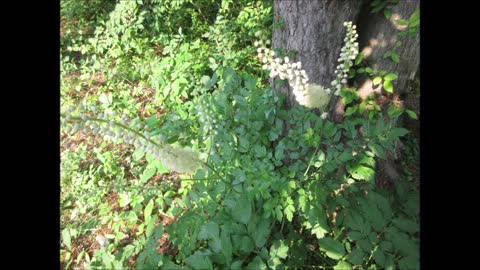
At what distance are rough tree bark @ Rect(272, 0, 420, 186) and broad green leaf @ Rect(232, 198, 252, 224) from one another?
72cm

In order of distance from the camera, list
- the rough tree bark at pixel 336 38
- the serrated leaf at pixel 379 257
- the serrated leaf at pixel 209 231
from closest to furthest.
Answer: the serrated leaf at pixel 379 257 < the serrated leaf at pixel 209 231 < the rough tree bark at pixel 336 38

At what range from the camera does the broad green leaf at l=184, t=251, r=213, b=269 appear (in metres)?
1.17

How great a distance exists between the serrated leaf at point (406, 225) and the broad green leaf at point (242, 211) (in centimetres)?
54

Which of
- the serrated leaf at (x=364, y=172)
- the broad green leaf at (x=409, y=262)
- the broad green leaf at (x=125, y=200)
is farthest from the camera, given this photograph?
the broad green leaf at (x=125, y=200)

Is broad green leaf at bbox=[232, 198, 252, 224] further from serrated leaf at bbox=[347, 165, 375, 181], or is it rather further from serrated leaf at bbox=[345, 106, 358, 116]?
serrated leaf at bbox=[345, 106, 358, 116]

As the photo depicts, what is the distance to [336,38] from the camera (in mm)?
1592

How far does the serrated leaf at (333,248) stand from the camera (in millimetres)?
1271

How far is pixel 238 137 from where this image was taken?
163 cm

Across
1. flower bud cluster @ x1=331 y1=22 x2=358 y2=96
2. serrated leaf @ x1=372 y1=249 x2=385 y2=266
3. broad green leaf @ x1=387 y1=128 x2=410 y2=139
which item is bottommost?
serrated leaf @ x1=372 y1=249 x2=385 y2=266

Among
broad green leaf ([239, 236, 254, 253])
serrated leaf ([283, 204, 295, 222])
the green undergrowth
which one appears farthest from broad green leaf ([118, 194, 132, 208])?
serrated leaf ([283, 204, 295, 222])

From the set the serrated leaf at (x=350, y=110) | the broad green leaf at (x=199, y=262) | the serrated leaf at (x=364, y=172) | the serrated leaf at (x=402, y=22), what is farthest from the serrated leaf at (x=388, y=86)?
the broad green leaf at (x=199, y=262)

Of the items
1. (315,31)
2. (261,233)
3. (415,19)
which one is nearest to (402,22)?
(415,19)

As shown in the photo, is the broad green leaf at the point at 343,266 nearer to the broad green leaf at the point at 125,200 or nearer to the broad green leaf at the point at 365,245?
the broad green leaf at the point at 365,245
